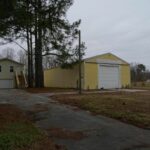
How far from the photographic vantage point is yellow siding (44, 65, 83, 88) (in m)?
32.0

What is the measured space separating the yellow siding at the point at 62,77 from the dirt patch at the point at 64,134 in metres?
22.6

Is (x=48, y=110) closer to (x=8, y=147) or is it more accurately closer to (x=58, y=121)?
(x=58, y=121)

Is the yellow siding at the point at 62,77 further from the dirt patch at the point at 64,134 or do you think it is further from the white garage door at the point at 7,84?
the dirt patch at the point at 64,134

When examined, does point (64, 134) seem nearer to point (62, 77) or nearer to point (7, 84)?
point (62, 77)

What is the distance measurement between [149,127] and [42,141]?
3.83 meters

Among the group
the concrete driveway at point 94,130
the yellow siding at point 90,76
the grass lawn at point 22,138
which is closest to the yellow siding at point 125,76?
the yellow siding at point 90,76

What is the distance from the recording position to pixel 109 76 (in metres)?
32.5

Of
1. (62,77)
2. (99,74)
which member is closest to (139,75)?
(62,77)

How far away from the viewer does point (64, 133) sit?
8.38 metres

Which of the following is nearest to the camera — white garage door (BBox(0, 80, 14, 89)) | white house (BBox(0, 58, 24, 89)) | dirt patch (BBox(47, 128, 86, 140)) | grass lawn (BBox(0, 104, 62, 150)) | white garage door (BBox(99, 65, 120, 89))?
grass lawn (BBox(0, 104, 62, 150))

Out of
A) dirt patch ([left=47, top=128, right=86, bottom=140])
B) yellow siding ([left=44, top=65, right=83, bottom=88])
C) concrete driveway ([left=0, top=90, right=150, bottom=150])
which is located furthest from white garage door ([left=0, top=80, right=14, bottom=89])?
dirt patch ([left=47, top=128, right=86, bottom=140])

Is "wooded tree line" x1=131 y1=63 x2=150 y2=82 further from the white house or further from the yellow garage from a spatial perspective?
the white house

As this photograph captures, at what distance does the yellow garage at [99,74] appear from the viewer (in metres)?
30.4

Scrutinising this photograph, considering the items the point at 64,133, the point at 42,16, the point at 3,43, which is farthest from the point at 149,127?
the point at 3,43
